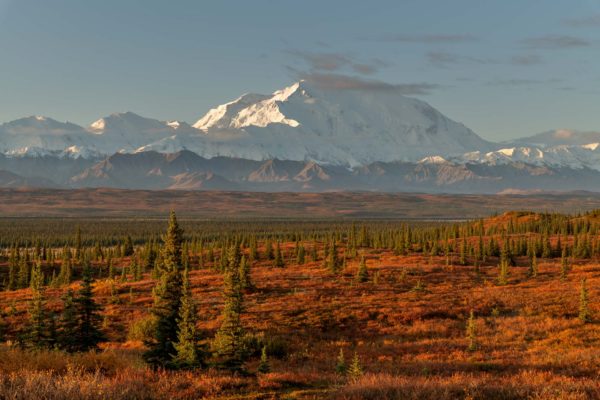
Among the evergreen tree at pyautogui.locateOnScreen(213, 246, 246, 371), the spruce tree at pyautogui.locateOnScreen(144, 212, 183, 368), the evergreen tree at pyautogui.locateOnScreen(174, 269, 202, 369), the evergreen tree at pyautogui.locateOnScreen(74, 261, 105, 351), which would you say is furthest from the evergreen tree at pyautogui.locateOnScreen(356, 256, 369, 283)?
the evergreen tree at pyautogui.locateOnScreen(174, 269, 202, 369)

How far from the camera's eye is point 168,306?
986 inches

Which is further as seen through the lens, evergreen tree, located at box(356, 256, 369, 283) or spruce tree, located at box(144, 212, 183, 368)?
evergreen tree, located at box(356, 256, 369, 283)

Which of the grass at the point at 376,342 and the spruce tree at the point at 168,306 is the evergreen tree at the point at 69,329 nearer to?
the grass at the point at 376,342

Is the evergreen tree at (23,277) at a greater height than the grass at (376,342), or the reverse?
the grass at (376,342)

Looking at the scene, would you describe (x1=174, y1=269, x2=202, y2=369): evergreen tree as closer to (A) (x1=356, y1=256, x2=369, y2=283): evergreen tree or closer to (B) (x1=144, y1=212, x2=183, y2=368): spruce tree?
(B) (x1=144, y1=212, x2=183, y2=368): spruce tree

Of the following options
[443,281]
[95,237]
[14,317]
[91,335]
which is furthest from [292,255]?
[95,237]

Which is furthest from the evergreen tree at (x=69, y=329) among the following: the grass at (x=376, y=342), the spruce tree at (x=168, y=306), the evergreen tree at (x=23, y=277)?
the evergreen tree at (x=23, y=277)

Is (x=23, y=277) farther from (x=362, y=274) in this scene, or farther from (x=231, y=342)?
(x=231, y=342)

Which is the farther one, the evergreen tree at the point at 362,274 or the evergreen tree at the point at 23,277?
the evergreen tree at the point at 23,277

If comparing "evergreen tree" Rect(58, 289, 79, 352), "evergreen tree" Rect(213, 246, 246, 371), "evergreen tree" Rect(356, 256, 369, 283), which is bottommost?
"evergreen tree" Rect(356, 256, 369, 283)

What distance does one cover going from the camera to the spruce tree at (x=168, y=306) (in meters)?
23.5

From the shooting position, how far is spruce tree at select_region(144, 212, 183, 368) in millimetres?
23539

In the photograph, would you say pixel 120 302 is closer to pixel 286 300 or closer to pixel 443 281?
pixel 286 300

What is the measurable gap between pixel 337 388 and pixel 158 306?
12.4 m
